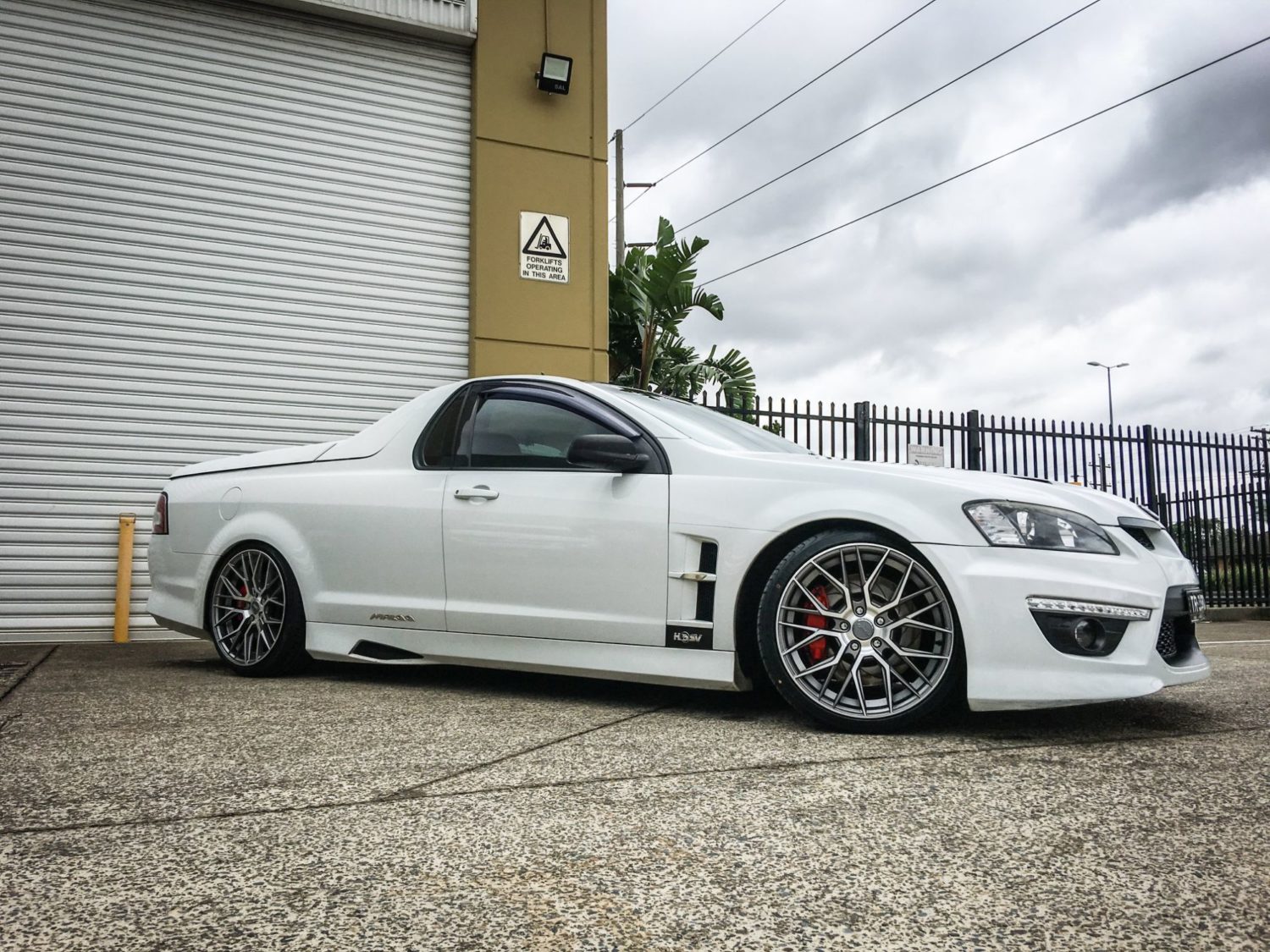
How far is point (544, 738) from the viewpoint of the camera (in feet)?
10.6

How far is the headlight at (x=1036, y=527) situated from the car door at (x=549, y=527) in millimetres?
1148

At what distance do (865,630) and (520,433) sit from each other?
5.82ft

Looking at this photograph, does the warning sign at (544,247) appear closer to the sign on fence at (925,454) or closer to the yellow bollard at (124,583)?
the sign on fence at (925,454)

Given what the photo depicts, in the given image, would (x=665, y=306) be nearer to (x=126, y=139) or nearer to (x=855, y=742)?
(x=126, y=139)

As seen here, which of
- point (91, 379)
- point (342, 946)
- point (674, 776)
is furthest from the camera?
point (91, 379)

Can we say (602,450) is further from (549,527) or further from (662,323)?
(662,323)

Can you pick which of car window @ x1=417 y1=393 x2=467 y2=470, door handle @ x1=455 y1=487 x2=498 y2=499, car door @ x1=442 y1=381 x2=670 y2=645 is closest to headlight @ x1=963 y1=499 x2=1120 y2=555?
car door @ x1=442 y1=381 x2=670 y2=645

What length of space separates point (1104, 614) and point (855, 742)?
→ 0.88 meters

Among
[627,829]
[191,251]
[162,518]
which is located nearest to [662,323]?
[191,251]

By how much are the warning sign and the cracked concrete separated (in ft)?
20.4

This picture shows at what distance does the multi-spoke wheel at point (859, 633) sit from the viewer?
327 cm

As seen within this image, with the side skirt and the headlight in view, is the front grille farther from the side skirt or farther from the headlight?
the side skirt

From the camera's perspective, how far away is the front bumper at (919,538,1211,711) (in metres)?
3.15

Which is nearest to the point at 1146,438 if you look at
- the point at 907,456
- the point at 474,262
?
the point at 907,456
